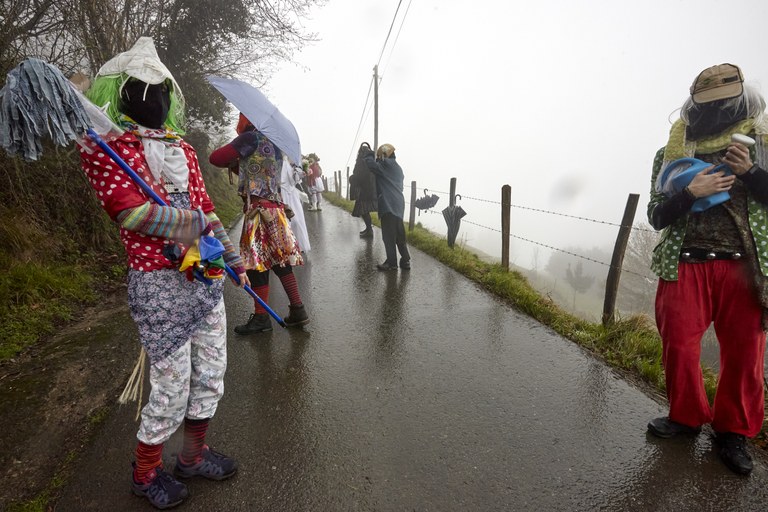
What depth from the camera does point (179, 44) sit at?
25.6 ft

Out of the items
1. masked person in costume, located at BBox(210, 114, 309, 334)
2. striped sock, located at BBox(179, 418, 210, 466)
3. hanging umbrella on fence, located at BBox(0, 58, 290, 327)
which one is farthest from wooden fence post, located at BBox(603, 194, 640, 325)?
hanging umbrella on fence, located at BBox(0, 58, 290, 327)

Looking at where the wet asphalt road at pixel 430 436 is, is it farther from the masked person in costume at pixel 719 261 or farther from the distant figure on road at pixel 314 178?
the distant figure on road at pixel 314 178

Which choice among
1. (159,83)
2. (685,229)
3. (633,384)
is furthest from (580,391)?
(159,83)

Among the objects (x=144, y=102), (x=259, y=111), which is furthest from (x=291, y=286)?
(x=144, y=102)

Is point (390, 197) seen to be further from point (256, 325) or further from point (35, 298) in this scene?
point (35, 298)

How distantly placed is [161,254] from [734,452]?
3.11 m

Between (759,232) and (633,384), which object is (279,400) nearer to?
(633,384)

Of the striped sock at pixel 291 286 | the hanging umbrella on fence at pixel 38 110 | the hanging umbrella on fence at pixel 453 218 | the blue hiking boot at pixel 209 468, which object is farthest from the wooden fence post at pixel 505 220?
the hanging umbrella on fence at pixel 38 110

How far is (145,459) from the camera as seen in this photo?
70.8 inches

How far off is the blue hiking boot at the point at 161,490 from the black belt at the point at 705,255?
2926mm

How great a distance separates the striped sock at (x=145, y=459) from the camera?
1.78 metres

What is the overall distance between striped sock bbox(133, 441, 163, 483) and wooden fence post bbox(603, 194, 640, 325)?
382cm

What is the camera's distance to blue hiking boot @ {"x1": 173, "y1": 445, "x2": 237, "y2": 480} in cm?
192

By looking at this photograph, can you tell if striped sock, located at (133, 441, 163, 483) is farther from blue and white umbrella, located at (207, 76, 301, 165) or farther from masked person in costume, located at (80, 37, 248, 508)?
blue and white umbrella, located at (207, 76, 301, 165)
